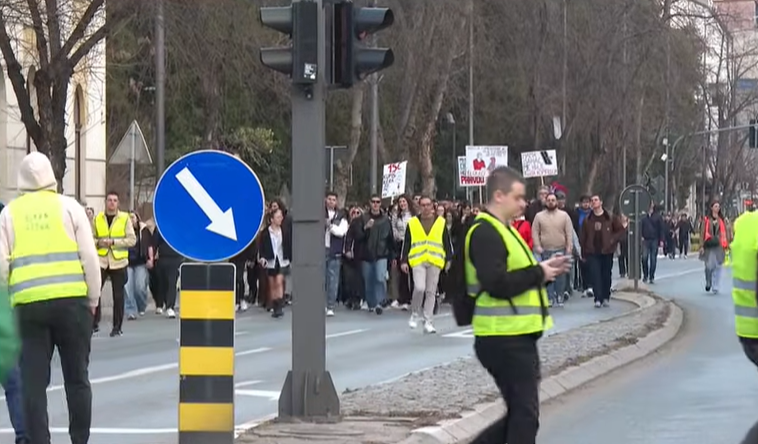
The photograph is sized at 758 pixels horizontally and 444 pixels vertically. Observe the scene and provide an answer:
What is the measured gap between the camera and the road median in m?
10.6

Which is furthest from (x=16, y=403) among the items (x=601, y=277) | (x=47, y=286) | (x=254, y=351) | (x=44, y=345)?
(x=601, y=277)

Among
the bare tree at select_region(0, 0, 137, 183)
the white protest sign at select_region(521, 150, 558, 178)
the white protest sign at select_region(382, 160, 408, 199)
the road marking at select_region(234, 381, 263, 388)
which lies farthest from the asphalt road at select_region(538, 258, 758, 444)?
the white protest sign at select_region(521, 150, 558, 178)

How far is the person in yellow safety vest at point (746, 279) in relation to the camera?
9.07 meters

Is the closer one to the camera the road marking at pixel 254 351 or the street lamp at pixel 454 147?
the road marking at pixel 254 351

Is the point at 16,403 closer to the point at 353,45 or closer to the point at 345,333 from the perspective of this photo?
the point at 353,45

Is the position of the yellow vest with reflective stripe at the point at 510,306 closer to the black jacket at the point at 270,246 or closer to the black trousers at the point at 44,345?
the black trousers at the point at 44,345

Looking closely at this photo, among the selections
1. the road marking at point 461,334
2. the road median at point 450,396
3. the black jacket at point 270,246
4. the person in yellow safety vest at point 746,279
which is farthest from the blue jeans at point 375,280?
the person in yellow safety vest at point 746,279

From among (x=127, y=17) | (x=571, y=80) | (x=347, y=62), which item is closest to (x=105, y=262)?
(x=127, y=17)

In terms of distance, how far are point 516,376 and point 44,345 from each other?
2.75m

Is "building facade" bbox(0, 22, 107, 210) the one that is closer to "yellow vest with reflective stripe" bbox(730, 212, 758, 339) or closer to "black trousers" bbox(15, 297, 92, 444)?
"black trousers" bbox(15, 297, 92, 444)

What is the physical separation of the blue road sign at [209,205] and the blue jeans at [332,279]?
16.3m

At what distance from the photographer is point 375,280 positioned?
87.9 feet

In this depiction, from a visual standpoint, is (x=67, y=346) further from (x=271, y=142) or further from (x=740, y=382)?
(x=271, y=142)

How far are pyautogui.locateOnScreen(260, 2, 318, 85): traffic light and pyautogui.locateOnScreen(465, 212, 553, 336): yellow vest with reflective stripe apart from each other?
292 centimetres
